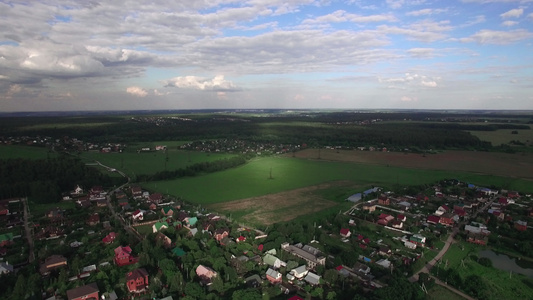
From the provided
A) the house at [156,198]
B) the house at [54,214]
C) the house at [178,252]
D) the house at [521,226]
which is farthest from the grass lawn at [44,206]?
the house at [521,226]

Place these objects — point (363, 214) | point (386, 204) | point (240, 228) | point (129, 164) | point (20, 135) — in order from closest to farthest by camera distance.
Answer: point (240, 228) → point (363, 214) → point (386, 204) → point (129, 164) → point (20, 135)

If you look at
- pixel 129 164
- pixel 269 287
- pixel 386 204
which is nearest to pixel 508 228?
pixel 386 204

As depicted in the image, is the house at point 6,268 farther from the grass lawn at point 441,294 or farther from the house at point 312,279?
the grass lawn at point 441,294

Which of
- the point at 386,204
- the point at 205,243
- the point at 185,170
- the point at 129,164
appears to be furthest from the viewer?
the point at 129,164

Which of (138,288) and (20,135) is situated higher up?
(20,135)

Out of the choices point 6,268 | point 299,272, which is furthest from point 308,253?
point 6,268

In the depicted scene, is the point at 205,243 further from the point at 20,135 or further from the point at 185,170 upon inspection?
the point at 20,135

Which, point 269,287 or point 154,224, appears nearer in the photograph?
point 269,287

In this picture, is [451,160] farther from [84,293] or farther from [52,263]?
[52,263]
